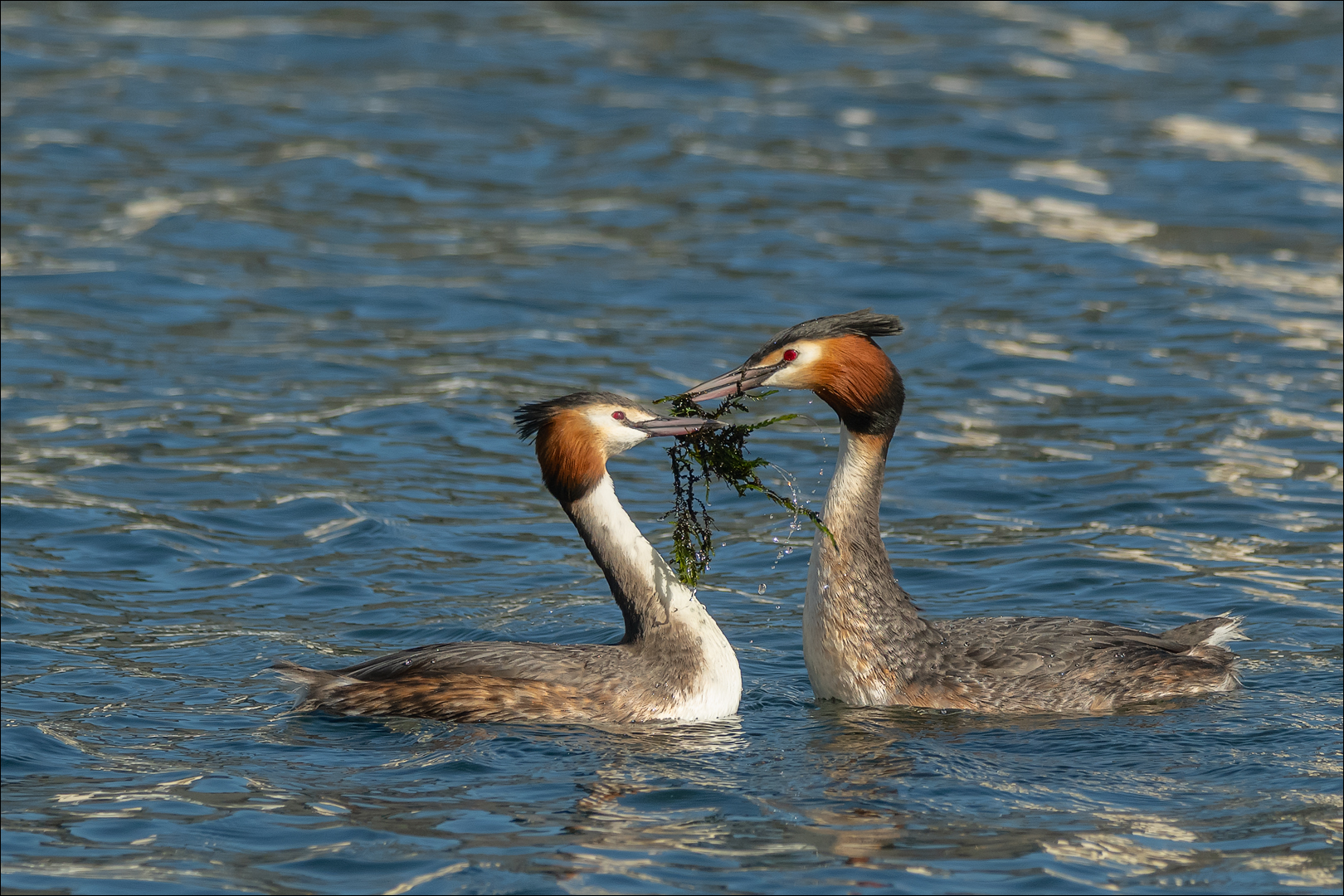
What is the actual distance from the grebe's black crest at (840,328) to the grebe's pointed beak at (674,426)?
360mm

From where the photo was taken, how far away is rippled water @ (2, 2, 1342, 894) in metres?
7.89

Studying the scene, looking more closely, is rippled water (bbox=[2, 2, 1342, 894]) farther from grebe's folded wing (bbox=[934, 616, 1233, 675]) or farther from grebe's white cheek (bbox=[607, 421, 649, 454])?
grebe's white cheek (bbox=[607, 421, 649, 454])

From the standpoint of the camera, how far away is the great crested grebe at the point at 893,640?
30.4 ft

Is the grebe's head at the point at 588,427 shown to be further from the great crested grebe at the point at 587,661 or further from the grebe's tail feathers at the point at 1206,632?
the grebe's tail feathers at the point at 1206,632

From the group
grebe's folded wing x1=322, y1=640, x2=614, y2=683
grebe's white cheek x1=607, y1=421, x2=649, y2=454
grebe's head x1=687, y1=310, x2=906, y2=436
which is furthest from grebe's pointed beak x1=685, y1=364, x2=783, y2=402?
grebe's folded wing x1=322, y1=640, x2=614, y2=683

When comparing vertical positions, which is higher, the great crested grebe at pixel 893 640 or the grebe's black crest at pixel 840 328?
the grebe's black crest at pixel 840 328

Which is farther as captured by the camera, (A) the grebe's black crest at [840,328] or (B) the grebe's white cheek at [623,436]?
(B) the grebe's white cheek at [623,436]

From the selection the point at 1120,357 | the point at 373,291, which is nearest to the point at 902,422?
the point at 1120,357

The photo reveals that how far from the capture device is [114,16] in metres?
26.8

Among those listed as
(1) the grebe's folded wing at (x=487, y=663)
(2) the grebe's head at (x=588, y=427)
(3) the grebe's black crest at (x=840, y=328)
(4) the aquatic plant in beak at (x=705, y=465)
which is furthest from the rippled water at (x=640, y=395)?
(3) the grebe's black crest at (x=840, y=328)

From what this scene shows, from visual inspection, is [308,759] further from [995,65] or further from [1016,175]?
[995,65]

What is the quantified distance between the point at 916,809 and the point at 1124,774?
1.06 metres

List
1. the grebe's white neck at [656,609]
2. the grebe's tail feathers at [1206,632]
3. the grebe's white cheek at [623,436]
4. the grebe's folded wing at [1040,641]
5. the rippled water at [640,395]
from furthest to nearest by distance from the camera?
the grebe's tail feathers at [1206,632] → the grebe's folded wing at [1040,641] → the grebe's white neck at [656,609] → the grebe's white cheek at [623,436] → the rippled water at [640,395]

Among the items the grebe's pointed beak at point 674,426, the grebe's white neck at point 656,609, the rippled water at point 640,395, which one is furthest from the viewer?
the grebe's white neck at point 656,609
